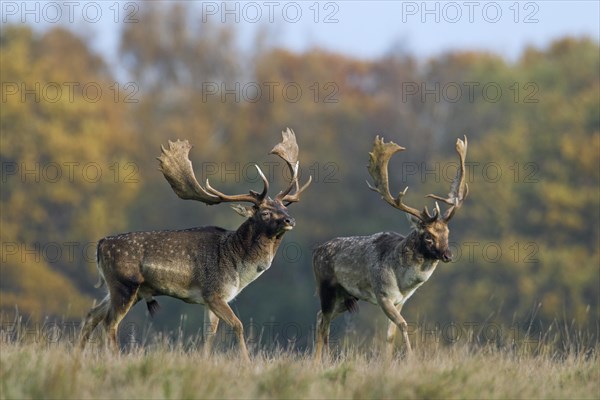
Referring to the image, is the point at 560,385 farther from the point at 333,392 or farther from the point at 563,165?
the point at 563,165

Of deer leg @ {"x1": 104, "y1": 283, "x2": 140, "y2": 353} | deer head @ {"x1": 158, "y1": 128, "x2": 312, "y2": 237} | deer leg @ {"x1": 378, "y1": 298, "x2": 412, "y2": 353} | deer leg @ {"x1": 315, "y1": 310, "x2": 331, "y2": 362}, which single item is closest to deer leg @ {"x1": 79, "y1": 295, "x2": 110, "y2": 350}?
deer leg @ {"x1": 104, "y1": 283, "x2": 140, "y2": 353}

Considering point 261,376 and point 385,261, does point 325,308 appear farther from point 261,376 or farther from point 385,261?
point 261,376

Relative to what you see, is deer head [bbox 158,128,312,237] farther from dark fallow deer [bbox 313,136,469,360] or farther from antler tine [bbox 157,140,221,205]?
dark fallow deer [bbox 313,136,469,360]

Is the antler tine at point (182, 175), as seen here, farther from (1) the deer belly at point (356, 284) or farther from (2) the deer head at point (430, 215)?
(2) the deer head at point (430, 215)

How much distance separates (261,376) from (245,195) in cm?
339

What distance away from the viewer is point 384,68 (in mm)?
59094

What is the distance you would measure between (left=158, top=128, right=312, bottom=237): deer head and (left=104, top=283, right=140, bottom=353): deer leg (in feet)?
4.28

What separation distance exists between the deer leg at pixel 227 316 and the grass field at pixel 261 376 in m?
0.93

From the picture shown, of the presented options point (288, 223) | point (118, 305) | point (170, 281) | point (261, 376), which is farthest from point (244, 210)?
point (261, 376)

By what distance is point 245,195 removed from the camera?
13.4 metres

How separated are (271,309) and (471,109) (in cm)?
1181

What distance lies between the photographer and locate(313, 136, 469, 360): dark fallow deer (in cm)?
1342

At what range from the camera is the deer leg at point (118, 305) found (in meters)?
12.8

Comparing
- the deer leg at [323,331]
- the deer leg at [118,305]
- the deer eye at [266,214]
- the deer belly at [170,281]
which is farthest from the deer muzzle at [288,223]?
the deer leg at [118,305]
